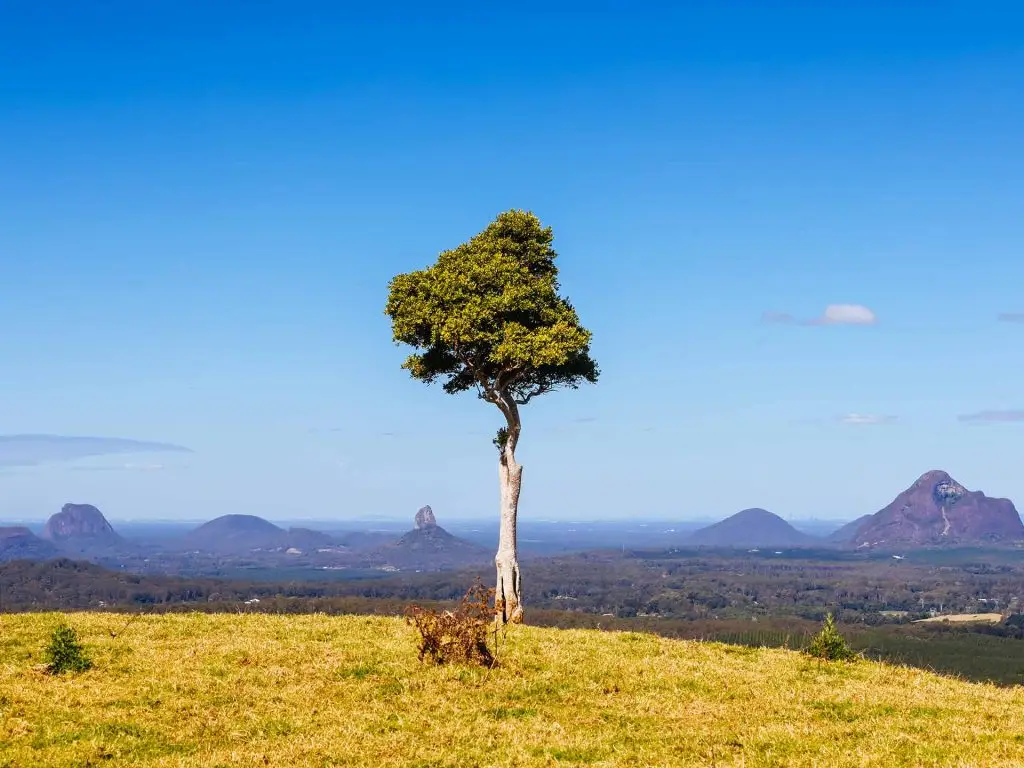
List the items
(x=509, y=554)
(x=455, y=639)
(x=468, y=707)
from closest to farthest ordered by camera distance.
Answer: (x=468, y=707)
(x=455, y=639)
(x=509, y=554)

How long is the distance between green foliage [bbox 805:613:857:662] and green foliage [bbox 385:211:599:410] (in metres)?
14.3

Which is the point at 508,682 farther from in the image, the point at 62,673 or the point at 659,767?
the point at 62,673

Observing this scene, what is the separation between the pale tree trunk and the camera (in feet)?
117

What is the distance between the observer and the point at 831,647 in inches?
1146

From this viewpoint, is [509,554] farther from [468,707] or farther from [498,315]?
[468,707]

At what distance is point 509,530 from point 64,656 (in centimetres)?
1806

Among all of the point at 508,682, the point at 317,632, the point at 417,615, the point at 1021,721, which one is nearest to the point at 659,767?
the point at 508,682

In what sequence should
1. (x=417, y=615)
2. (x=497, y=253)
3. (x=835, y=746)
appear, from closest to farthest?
(x=835, y=746), (x=417, y=615), (x=497, y=253)

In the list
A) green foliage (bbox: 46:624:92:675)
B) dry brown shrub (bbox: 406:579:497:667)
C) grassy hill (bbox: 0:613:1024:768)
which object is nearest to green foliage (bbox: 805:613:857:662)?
grassy hill (bbox: 0:613:1024:768)

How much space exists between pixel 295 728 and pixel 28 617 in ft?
60.7

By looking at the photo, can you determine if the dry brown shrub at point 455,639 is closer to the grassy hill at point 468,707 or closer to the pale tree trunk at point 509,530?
the grassy hill at point 468,707

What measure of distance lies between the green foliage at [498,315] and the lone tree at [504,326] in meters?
0.05

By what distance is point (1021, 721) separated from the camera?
66.3 ft

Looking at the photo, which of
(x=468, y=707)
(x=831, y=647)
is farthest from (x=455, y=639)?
(x=831, y=647)
